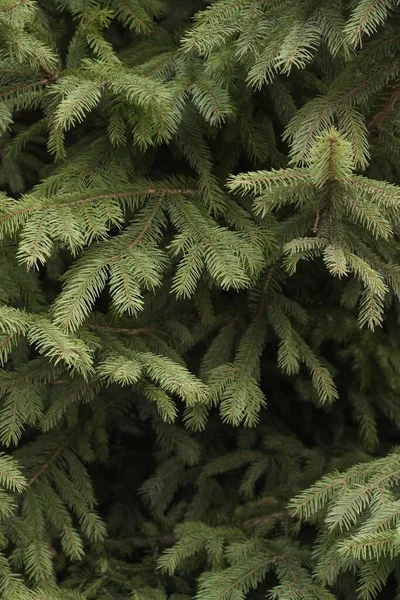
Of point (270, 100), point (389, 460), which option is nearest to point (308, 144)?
point (270, 100)

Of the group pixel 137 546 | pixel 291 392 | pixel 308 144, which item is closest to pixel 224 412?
pixel 308 144

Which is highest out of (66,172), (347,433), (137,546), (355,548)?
(66,172)

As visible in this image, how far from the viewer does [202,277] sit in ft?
8.63

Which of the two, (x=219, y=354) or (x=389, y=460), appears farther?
(x=219, y=354)

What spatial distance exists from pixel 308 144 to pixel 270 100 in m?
0.57

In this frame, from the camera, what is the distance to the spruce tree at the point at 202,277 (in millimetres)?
2129

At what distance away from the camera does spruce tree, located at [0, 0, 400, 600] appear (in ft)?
6.98

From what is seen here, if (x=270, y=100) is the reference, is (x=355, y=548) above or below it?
below

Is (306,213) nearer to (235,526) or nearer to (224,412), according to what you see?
(224,412)

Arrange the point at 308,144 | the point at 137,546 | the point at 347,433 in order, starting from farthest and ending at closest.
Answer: the point at 347,433
the point at 137,546
the point at 308,144

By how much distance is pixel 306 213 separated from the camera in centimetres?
231

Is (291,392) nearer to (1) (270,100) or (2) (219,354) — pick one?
(2) (219,354)

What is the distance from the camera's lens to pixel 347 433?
11.6 feet

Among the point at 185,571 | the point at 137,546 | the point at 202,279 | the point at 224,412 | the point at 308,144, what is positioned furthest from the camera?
the point at 137,546
